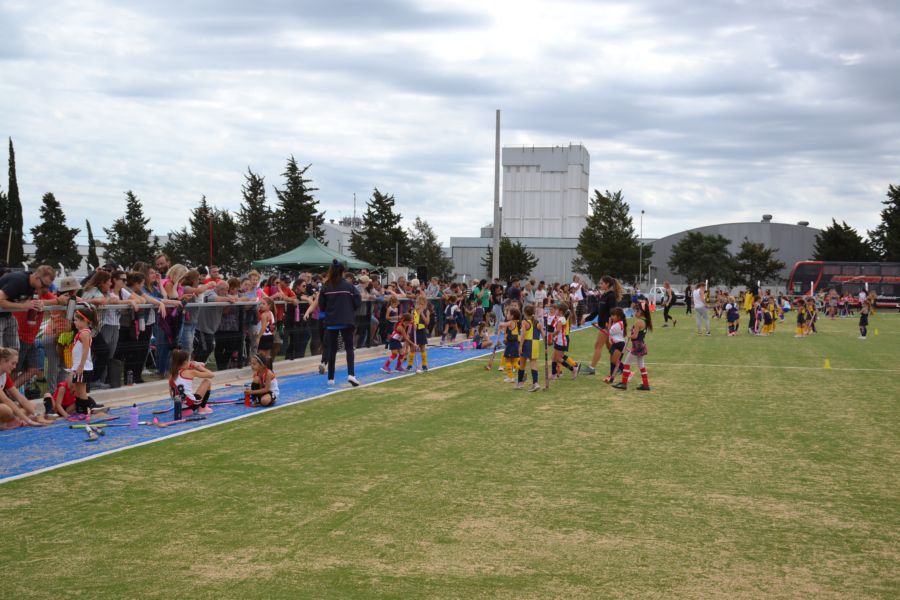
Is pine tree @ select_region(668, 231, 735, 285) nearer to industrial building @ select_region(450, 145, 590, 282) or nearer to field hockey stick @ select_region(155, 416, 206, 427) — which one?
industrial building @ select_region(450, 145, 590, 282)

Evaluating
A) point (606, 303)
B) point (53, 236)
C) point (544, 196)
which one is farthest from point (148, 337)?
point (544, 196)

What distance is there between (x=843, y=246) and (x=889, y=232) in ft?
14.3

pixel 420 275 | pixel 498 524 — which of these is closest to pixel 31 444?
pixel 498 524

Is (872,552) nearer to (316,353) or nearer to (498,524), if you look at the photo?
(498,524)

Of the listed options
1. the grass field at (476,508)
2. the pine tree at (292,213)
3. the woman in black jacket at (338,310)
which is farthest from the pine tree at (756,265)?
the grass field at (476,508)

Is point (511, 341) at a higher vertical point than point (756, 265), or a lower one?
lower

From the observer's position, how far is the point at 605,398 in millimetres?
12945

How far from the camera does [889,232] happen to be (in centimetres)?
8094

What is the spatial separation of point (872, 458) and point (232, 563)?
6.75m

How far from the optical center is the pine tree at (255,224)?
55406 mm

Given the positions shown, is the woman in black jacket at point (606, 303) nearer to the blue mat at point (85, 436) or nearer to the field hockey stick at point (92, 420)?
the blue mat at point (85, 436)

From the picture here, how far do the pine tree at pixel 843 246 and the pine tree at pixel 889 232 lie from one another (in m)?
1.55

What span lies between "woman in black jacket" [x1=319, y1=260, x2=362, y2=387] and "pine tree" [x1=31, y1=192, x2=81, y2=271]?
4363 centimetres

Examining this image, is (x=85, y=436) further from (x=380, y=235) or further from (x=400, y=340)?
(x=380, y=235)
